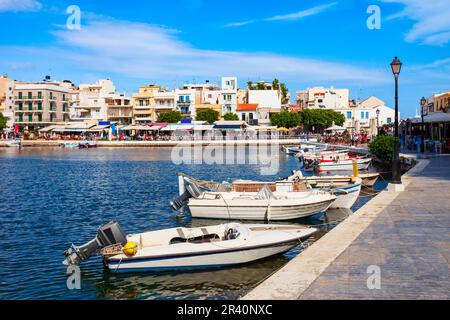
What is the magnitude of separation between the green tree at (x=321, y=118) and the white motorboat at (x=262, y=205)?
86075 mm

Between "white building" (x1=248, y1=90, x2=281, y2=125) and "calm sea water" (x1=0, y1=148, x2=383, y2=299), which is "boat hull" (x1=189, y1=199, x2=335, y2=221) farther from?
"white building" (x1=248, y1=90, x2=281, y2=125)

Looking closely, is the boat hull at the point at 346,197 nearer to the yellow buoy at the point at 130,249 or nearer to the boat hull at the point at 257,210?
the boat hull at the point at 257,210


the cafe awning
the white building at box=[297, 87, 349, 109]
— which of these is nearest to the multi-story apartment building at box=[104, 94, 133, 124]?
the cafe awning

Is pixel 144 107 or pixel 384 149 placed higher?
pixel 144 107

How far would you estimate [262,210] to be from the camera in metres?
20.5

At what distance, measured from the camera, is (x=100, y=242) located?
45.4 ft

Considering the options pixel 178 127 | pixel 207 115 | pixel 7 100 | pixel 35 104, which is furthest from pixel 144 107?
pixel 7 100

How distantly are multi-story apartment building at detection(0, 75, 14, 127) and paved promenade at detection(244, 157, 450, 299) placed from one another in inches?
4446

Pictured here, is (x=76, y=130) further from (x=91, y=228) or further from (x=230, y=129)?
(x=91, y=228)

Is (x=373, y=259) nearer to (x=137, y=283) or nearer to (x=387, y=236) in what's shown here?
(x=387, y=236)

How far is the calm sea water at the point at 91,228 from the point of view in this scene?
12.9 m

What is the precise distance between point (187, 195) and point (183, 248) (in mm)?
8997

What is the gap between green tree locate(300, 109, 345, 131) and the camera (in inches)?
4158
